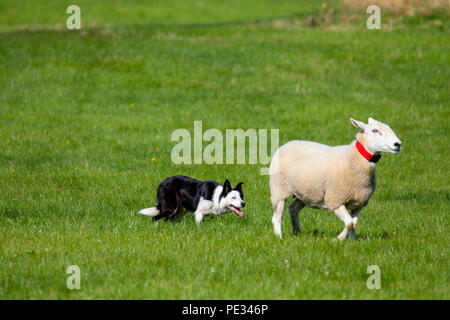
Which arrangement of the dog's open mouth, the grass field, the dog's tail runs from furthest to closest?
the dog's tail → the dog's open mouth → the grass field

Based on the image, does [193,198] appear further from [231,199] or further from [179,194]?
[231,199]

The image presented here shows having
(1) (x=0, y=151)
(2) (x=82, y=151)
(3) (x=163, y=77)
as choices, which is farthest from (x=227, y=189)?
(3) (x=163, y=77)

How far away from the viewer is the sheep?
310 inches

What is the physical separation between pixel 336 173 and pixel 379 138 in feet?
2.49

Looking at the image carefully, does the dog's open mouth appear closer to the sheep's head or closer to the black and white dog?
the black and white dog

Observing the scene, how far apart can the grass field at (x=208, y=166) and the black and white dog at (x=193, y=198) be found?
24cm

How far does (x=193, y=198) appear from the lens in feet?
31.4

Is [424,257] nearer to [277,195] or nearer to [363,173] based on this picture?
[363,173]

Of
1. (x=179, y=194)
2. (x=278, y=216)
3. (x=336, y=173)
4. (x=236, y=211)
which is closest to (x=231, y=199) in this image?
(x=236, y=211)

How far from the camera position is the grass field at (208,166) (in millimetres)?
6844

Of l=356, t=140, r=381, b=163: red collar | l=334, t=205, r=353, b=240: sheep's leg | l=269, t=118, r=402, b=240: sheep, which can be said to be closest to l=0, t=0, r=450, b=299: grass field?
l=334, t=205, r=353, b=240: sheep's leg

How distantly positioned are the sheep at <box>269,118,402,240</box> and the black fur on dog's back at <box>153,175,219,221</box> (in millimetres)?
1282

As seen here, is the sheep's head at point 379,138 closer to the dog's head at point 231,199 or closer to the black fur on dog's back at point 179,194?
the dog's head at point 231,199

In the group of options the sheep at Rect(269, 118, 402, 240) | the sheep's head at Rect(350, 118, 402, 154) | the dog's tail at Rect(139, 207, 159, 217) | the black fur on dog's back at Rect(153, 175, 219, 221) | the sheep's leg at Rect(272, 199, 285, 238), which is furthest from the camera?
the black fur on dog's back at Rect(153, 175, 219, 221)
